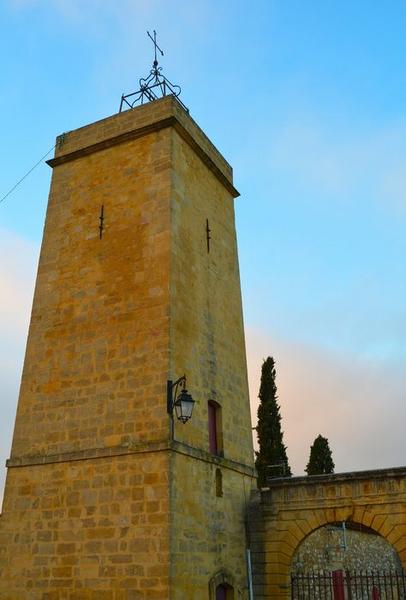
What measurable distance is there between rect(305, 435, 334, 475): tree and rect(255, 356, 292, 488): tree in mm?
2977

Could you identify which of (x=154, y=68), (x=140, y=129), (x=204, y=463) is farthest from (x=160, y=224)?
(x=154, y=68)

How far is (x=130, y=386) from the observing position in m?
9.11

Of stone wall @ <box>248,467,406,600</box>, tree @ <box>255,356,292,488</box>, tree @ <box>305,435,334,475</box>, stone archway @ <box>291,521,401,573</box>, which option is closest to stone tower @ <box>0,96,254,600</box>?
stone wall @ <box>248,467,406,600</box>

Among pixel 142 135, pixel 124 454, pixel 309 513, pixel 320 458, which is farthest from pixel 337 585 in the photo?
pixel 142 135

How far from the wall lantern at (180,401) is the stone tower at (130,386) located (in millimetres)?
97

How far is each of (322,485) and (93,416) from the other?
3.86 meters

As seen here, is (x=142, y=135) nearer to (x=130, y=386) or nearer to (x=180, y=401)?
(x=130, y=386)

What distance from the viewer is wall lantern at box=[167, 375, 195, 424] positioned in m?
8.30

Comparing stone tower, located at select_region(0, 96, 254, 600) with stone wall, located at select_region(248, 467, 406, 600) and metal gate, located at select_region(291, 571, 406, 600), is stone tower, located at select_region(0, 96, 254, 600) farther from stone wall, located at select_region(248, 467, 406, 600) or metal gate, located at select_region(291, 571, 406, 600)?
metal gate, located at select_region(291, 571, 406, 600)

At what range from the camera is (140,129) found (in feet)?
36.5

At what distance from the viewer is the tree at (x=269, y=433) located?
18.2 m

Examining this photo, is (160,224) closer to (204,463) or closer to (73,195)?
(73,195)

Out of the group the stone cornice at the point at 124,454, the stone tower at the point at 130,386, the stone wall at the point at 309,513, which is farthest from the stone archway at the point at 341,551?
the stone tower at the point at 130,386

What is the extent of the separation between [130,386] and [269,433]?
35.9 feet
